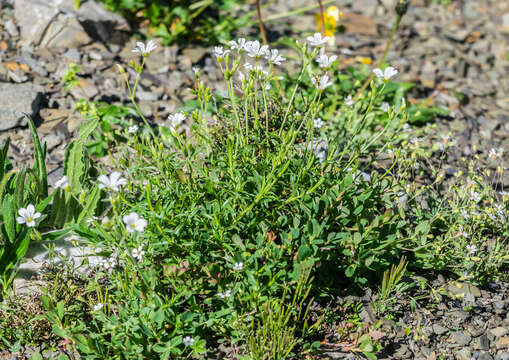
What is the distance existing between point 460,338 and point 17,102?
298 centimetres

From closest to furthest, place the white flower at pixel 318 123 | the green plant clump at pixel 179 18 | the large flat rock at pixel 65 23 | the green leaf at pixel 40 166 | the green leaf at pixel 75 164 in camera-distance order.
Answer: the green leaf at pixel 40 166
the green leaf at pixel 75 164
the white flower at pixel 318 123
the large flat rock at pixel 65 23
the green plant clump at pixel 179 18

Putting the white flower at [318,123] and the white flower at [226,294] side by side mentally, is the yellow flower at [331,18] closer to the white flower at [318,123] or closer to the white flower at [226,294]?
the white flower at [318,123]

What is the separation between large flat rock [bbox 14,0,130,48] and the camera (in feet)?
12.8

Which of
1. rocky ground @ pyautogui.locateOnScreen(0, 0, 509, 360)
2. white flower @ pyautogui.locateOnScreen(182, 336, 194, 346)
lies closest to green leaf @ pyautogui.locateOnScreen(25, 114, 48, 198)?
rocky ground @ pyautogui.locateOnScreen(0, 0, 509, 360)

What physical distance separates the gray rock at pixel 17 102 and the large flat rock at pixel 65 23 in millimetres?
672

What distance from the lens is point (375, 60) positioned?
4.44 m

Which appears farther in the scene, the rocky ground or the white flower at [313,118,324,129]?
the white flower at [313,118,324,129]

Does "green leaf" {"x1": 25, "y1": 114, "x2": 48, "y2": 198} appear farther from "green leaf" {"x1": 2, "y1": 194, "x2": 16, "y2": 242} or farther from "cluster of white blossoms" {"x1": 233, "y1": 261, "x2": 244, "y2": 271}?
"cluster of white blossoms" {"x1": 233, "y1": 261, "x2": 244, "y2": 271}

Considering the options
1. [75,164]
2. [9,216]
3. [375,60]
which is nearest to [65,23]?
[75,164]

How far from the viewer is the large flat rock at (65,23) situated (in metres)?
3.91

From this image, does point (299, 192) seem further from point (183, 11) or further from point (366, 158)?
point (183, 11)

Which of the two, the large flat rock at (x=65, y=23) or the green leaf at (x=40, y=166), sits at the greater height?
the large flat rock at (x=65, y=23)

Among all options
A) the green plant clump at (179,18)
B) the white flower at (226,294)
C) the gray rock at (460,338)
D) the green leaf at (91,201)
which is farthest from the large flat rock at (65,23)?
the gray rock at (460,338)

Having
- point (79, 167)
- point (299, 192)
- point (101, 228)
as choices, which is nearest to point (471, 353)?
point (299, 192)
